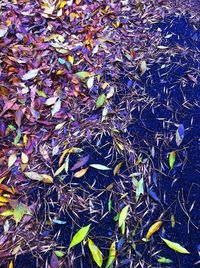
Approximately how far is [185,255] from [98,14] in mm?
2223

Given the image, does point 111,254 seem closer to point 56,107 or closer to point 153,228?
point 153,228

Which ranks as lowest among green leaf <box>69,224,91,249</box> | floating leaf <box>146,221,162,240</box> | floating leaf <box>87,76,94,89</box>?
green leaf <box>69,224,91,249</box>

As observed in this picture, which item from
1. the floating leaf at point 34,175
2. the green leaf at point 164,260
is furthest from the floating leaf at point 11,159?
the green leaf at point 164,260

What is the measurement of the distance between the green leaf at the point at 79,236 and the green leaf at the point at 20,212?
0.29 m

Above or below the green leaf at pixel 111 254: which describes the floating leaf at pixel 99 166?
above

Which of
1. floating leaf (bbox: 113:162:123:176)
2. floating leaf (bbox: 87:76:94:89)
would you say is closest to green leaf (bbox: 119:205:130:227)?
floating leaf (bbox: 113:162:123:176)

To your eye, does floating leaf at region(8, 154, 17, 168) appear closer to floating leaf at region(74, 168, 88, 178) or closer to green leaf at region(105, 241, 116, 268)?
floating leaf at region(74, 168, 88, 178)

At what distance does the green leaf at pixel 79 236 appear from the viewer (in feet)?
5.52

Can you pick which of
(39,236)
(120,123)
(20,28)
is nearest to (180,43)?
(120,123)

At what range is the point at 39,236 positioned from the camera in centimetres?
169

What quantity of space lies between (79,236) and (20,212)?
358mm

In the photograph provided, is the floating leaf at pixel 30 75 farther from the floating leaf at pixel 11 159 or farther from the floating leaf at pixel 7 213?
the floating leaf at pixel 7 213

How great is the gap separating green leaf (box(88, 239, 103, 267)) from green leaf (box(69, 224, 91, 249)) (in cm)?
5

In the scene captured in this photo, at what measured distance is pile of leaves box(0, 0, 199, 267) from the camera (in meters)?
1.73
